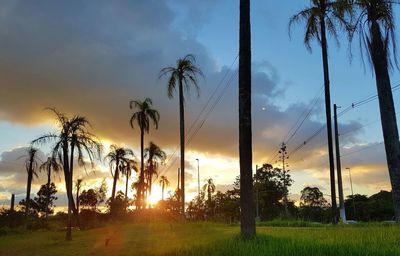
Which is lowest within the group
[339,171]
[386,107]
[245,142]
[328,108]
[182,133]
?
[245,142]

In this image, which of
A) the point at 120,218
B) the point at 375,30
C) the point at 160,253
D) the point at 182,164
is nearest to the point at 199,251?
the point at 160,253

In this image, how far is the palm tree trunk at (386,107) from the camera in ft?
53.3

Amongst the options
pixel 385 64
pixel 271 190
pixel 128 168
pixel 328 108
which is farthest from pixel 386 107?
pixel 271 190

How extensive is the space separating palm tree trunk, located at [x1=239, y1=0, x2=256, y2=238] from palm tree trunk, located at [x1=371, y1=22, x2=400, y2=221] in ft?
13.8

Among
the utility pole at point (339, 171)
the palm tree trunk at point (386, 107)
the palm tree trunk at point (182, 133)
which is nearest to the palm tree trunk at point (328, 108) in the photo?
the utility pole at point (339, 171)

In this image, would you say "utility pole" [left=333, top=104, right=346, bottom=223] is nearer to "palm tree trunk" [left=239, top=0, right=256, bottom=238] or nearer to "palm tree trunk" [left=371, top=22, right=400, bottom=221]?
"palm tree trunk" [left=371, top=22, right=400, bottom=221]

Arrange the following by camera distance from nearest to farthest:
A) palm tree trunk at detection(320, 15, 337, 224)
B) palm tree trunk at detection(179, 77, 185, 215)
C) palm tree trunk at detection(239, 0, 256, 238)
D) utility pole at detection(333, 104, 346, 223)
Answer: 1. palm tree trunk at detection(239, 0, 256, 238)
2. palm tree trunk at detection(320, 15, 337, 224)
3. utility pole at detection(333, 104, 346, 223)
4. palm tree trunk at detection(179, 77, 185, 215)

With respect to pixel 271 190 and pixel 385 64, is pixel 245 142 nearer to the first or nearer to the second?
pixel 385 64

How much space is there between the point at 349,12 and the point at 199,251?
9757mm

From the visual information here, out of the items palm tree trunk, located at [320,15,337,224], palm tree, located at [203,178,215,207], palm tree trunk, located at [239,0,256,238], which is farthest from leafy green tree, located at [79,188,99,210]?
palm tree trunk, located at [239,0,256,238]

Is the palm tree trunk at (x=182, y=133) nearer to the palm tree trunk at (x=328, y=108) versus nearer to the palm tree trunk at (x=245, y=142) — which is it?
the palm tree trunk at (x=328, y=108)

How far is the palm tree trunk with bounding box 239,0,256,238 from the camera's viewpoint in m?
14.6

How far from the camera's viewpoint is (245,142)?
15.0 metres

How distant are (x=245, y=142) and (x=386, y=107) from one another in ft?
16.7
